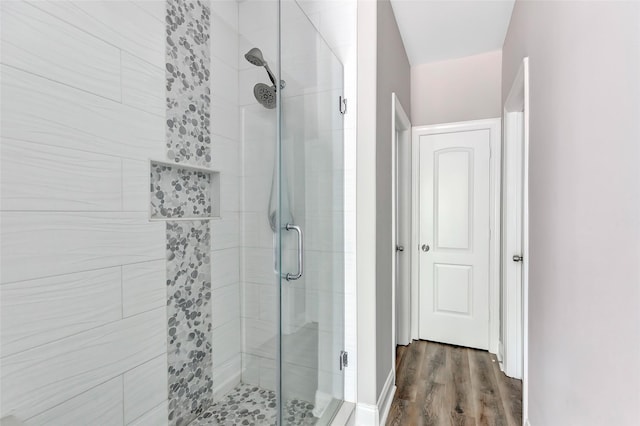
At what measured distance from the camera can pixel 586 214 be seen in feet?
3.59

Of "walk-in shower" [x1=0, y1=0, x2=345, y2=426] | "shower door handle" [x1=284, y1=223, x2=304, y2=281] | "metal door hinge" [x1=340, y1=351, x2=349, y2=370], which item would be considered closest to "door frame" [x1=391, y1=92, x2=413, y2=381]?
"metal door hinge" [x1=340, y1=351, x2=349, y2=370]

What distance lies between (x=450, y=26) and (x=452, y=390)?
286 cm

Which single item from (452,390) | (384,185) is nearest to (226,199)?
(384,185)

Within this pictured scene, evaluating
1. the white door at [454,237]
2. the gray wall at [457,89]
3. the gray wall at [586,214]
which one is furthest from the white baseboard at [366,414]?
the gray wall at [457,89]

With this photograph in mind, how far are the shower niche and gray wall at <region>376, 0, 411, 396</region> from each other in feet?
3.14

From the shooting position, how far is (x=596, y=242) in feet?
3.34

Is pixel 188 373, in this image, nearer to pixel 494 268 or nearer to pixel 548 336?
pixel 548 336

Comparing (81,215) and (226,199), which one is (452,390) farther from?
(81,215)

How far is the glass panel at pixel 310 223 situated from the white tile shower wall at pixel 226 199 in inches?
7.9

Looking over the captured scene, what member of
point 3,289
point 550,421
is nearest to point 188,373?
point 3,289

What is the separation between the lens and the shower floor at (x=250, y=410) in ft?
4.50

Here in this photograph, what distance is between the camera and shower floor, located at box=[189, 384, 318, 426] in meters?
1.37

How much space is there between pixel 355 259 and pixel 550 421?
1152mm

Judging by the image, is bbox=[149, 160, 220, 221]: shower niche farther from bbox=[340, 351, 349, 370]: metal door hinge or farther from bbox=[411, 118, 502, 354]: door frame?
bbox=[411, 118, 502, 354]: door frame
